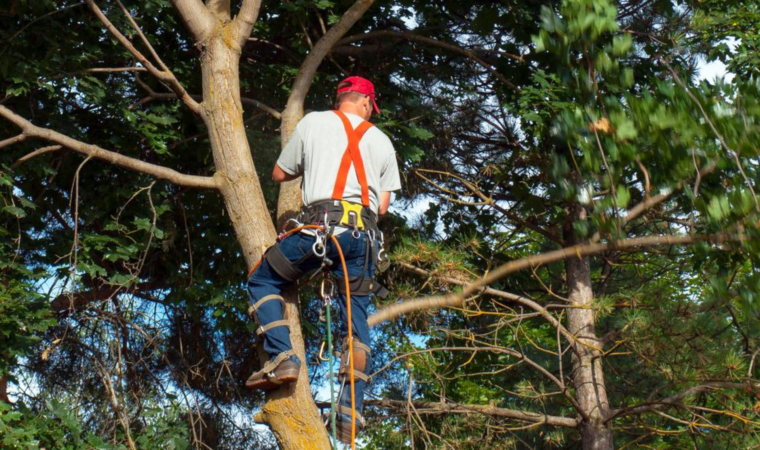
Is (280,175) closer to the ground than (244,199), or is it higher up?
higher up

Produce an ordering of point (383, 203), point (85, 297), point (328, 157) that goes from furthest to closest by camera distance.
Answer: point (85, 297) < point (383, 203) < point (328, 157)

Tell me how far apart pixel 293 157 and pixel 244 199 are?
1.06 feet

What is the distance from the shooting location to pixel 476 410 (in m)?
7.77

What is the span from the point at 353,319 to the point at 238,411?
4.45 meters

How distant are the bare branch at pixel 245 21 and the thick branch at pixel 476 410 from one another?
363 centimetres

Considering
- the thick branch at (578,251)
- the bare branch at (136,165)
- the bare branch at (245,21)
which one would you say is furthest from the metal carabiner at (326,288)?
the bare branch at (245,21)

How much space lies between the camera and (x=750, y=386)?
676 centimetres

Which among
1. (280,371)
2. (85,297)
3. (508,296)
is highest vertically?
(85,297)

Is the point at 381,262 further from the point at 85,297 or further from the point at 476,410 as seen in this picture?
the point at 85,297

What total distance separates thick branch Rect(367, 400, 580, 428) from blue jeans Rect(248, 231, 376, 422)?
337cm

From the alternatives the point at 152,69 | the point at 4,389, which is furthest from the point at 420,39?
the point at 4,389

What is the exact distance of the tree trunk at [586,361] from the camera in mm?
7840

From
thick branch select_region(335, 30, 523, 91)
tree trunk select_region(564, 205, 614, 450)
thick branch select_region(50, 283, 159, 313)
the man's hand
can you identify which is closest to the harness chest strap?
the man's hand

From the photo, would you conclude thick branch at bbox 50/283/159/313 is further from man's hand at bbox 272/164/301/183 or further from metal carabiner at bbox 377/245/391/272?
metal carabiner at bbox 377/245/391/272
